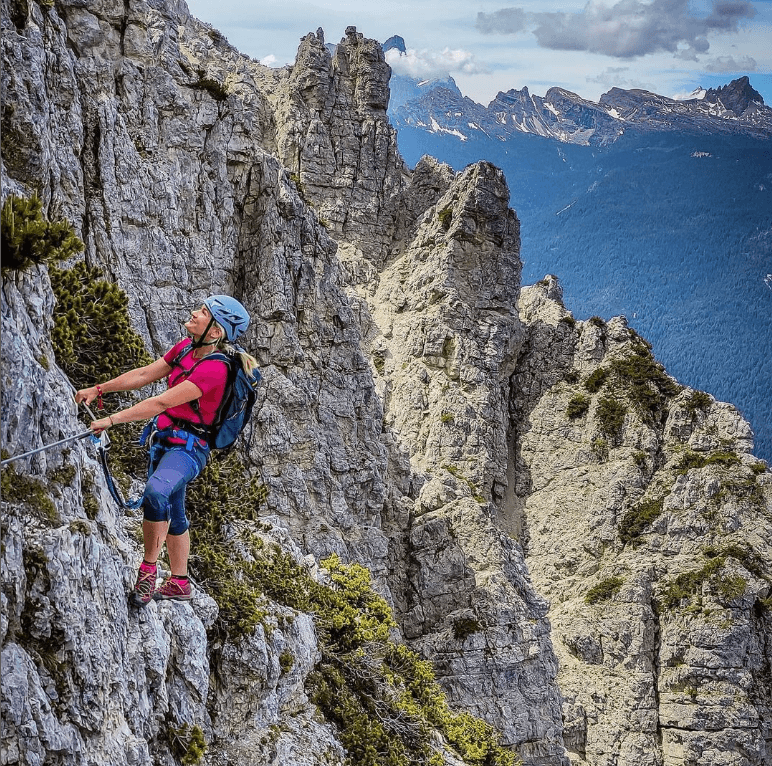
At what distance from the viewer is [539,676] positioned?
4347 cm

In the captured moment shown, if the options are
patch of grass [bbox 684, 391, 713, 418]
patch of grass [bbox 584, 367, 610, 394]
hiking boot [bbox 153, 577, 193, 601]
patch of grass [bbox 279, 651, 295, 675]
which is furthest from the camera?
patch of grass [bbox 584, 367, 610, 394]

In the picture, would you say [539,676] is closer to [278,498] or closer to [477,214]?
[278,498]

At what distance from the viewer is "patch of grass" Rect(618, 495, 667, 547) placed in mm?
65000

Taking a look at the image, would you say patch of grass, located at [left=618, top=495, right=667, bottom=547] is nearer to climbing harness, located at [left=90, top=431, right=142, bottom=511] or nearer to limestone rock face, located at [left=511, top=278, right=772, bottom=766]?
limestone rock face, located at [left=511, top=278, right=772, bottom=766]

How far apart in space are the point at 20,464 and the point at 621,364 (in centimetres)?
6715

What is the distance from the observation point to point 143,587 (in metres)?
10.3

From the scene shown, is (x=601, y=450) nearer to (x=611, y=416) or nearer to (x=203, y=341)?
(x=611, y=416)

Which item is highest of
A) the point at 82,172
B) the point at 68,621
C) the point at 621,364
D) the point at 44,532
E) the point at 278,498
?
the point at 621,364

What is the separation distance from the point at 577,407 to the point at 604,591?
51.2 ft

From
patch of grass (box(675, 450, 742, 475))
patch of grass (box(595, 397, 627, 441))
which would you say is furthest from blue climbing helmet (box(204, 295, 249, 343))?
patch of grass (box(595, 397, 627, 441))

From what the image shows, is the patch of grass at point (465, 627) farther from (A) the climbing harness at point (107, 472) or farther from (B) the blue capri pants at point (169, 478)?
(B) the blue capri pants at point (169, 478)

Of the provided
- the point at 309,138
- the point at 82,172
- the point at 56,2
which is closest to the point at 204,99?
the point at 56,2

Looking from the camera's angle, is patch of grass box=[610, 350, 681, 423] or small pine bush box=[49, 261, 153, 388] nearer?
small pine bush box=[49, 261, 153, 388]

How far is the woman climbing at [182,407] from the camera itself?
967 cm
